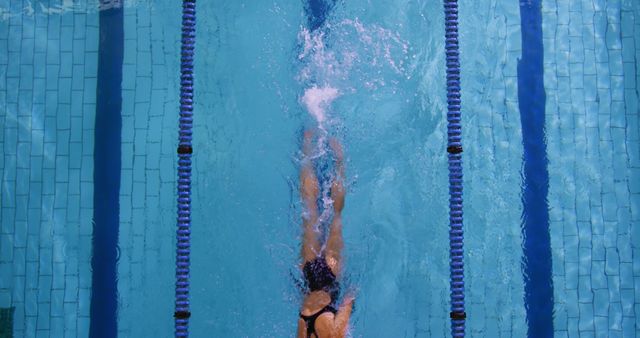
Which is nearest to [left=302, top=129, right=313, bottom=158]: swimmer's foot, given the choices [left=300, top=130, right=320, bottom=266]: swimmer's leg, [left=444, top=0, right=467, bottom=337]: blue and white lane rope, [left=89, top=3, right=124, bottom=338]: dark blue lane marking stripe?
[left=300, top=130, right=320, bottom=266]: swimmer's leg

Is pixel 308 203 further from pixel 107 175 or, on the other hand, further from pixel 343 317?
pixel 107 175

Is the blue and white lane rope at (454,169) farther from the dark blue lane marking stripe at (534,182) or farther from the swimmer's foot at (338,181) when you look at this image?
→ the swimmer's foot at (338,181)

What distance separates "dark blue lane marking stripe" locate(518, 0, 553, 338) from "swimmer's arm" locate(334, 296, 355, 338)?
3.14 feet

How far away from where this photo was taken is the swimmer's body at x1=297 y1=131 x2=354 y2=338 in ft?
11.1

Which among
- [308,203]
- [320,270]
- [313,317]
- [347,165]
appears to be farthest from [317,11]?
[313,317]

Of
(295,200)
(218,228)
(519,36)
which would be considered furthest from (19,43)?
(519,36)

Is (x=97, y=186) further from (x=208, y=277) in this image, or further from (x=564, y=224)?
(x=564, y=224)

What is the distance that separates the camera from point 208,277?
3377 millimetres

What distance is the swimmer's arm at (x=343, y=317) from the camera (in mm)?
3365

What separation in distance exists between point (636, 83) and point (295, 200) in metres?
1.99

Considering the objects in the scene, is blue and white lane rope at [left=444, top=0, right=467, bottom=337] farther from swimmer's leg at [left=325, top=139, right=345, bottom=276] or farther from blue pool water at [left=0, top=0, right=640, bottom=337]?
swimmer's leg at [left=325, top=139, right=345, bottom=276]

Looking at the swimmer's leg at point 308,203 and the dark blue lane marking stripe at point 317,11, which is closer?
the swimmer's leg at point 308,203

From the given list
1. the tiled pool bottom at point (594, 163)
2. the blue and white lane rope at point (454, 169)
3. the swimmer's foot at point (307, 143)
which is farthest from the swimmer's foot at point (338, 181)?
the tiled pool bottom at point (594, 163)

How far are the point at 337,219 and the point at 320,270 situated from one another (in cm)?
29
